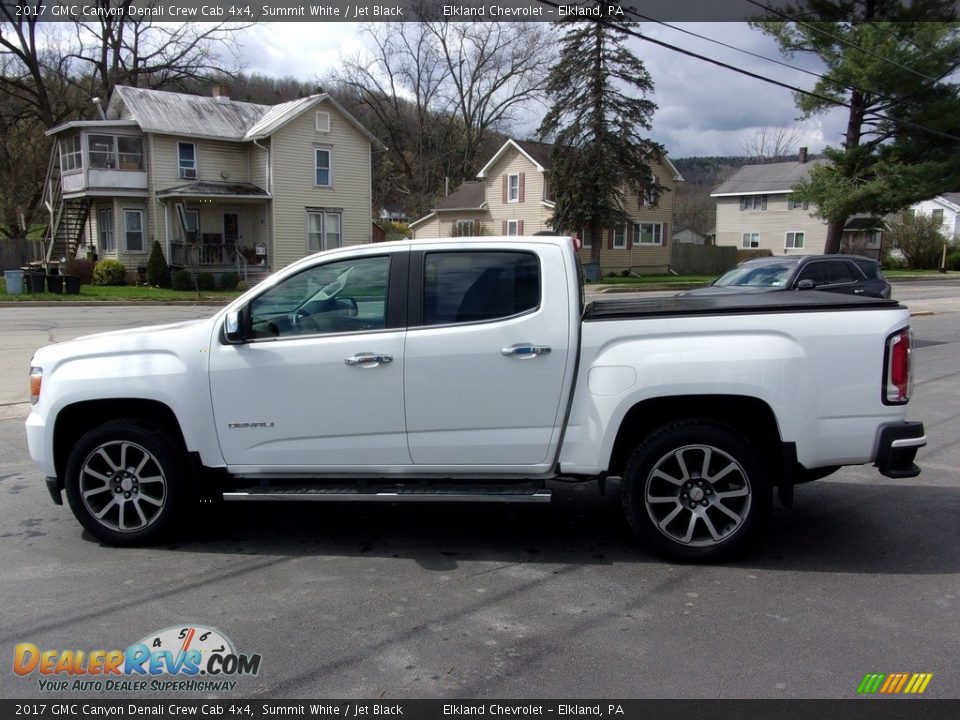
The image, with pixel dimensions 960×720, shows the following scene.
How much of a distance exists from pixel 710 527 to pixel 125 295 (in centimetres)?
2841

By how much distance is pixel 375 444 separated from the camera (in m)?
4.96

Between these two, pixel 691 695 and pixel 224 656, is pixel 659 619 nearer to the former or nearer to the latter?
pixel 691 695

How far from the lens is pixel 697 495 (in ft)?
15.8

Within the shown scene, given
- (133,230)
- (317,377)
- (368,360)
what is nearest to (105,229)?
(133,230)

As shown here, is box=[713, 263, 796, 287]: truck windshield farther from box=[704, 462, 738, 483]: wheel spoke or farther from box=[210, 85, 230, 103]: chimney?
→ box=[210, 85, 230, 103]: chimney

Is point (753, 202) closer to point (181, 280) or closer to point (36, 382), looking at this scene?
point (181, 280)

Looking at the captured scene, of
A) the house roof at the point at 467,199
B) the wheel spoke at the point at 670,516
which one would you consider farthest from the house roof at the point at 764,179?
the wheel spoke at the point at 670,516

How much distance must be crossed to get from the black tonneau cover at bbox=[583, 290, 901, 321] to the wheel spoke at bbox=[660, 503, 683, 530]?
116 centimetres

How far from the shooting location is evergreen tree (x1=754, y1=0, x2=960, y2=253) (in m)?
31.0

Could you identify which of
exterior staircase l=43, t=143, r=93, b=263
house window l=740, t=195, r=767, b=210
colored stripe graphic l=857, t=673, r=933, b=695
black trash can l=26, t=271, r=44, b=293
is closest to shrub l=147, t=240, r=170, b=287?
black trash can l=26, t=271, r=44, b=293

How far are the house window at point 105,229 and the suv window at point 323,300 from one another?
35060 mm

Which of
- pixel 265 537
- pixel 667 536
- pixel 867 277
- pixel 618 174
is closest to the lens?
pixel 667 536

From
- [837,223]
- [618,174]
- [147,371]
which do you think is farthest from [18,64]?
[147,371]

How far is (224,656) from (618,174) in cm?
3607
